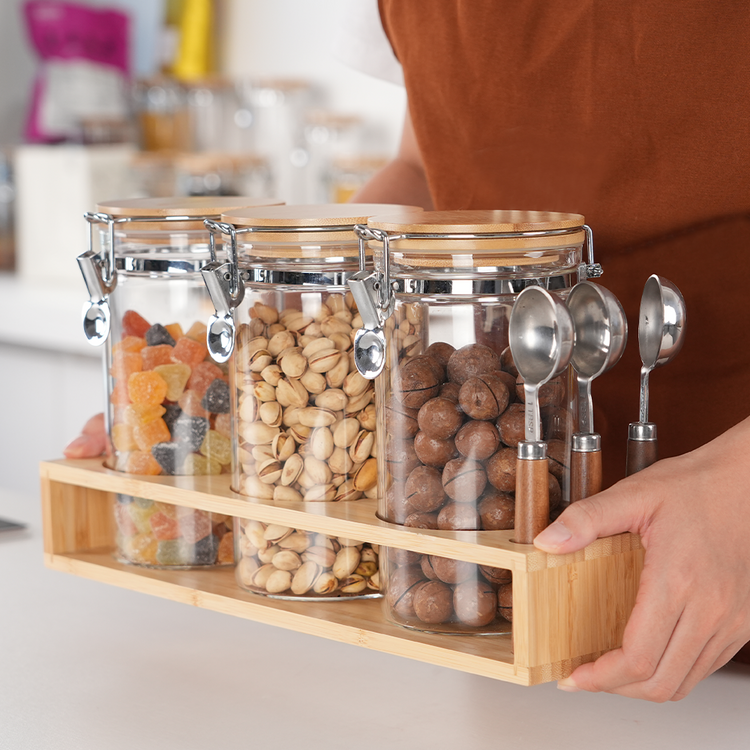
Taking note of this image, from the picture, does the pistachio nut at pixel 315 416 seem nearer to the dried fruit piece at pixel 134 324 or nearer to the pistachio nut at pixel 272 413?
the pistachio nut at pixel 272 413

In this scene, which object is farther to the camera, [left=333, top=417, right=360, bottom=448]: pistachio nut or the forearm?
the forearm

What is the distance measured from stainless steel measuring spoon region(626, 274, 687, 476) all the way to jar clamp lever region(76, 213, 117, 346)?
0.35m

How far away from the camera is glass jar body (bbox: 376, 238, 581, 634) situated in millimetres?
576

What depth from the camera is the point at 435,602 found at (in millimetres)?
604

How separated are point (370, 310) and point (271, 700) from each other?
0.27m

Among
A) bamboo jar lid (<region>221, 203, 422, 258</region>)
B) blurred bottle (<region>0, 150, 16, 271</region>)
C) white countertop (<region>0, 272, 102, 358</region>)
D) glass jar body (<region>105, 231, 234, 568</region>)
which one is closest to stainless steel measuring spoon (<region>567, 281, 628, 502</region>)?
bamboo jar lid (<region>221, 203, 422, 258</region>)

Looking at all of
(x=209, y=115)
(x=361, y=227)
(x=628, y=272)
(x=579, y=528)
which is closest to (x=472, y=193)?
(x=628, y=272)

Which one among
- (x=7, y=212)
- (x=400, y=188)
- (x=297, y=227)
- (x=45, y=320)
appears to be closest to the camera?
(x=297, y=227)

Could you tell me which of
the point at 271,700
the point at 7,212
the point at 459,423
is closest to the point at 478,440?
the point at 459,423

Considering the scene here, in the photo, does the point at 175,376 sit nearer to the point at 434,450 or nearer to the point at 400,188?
the point at 434,450

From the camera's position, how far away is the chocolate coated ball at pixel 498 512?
58 cm

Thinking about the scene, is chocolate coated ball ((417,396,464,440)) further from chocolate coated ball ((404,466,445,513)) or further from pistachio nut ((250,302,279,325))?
pistachio nut ((250,302,279,325))

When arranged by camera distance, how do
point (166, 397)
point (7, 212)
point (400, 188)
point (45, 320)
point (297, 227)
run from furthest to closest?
1. point (7, 212)
2. point (45, 320)
3. point (400, 188)
4. point (166, 397)
5. point (297, 227)

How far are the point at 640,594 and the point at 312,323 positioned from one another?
0.79ft
